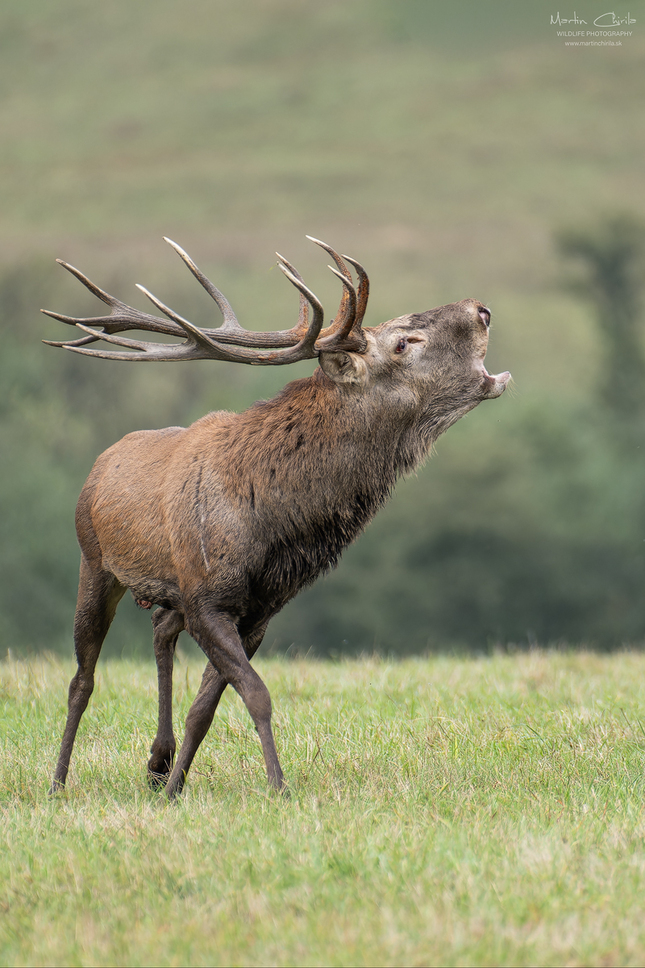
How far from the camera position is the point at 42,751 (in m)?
5.75

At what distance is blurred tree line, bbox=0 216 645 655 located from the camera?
89.5 feet

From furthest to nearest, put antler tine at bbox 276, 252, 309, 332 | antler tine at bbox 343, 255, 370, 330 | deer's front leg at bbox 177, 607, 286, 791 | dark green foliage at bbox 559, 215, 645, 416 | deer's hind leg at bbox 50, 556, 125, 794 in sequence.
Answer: dark green foliage at bbox 559, 215, 645, 416
deer's hind leg at bbox 50, 556, 125, 794
antler tine at bbox 276, 252, 309, 332
antler tine at bbox 343, 255, 370, 330
deer's front leg at bbox 177, 607, 286, 791

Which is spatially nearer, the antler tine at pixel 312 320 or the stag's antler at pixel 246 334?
the antler tine at pixel 312 320

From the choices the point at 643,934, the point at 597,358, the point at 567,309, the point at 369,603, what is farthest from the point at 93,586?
the point at 567,309

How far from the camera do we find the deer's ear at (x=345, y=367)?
188 inches

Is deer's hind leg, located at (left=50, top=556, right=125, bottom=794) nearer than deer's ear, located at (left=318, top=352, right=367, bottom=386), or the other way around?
deer's ear, located at (left=318, top=352, right=367, bottom=386)

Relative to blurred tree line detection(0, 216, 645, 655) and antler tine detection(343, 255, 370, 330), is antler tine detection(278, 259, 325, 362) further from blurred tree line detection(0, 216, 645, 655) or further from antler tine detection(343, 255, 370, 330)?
blurred tree line detection(0, 216, 645, 655)

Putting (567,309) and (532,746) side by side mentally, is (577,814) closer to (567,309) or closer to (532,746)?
(532,746)

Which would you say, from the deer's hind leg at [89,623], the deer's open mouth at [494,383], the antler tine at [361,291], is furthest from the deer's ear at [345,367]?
the deer's hind leg at [89,623]

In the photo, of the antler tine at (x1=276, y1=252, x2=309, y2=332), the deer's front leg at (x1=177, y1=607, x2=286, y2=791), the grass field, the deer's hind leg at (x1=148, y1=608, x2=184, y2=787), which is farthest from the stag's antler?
the grass field

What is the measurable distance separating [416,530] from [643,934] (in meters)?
30.8

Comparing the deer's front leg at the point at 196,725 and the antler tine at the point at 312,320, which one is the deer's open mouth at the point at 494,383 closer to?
the antler tine at the point at 312,320

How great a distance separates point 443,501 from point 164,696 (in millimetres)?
28955

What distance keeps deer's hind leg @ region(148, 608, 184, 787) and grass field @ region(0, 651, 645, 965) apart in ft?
0.44
